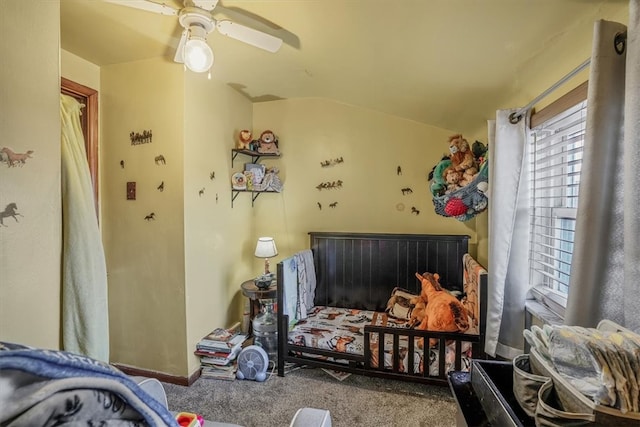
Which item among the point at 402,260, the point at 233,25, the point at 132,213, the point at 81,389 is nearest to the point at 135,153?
the point at 132,213

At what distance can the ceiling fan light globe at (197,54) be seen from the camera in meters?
1.40

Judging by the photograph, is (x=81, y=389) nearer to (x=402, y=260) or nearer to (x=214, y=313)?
(x=214, y=313)

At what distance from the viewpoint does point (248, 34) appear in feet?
4.84

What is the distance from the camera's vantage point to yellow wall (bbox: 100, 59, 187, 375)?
7.03 ft

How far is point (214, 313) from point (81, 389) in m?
2.18

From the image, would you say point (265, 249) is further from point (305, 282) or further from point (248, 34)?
point (248, 34)

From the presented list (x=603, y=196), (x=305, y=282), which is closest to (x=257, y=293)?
(x=305, y=282)

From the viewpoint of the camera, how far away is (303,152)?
3.04 m

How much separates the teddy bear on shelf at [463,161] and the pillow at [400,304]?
3.62 ft

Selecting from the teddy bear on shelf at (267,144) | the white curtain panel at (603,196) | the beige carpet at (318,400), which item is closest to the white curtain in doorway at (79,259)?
the beige carpet at (318,400)

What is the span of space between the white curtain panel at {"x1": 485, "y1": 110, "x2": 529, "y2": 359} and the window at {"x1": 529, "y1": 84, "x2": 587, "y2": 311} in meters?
0.09

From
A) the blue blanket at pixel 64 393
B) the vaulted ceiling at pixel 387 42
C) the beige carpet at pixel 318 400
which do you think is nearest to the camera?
the blue blanket at pixel 64 393

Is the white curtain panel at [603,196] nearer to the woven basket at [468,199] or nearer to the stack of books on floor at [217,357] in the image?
the woven basket at [468,199]

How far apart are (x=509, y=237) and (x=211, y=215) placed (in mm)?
2130
